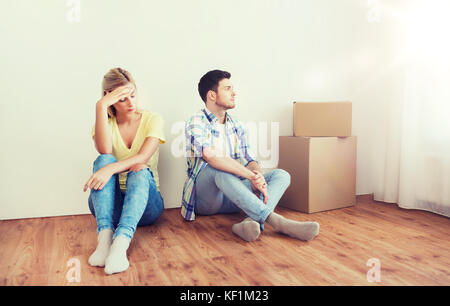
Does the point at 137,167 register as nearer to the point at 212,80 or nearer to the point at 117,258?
the point at 117,258

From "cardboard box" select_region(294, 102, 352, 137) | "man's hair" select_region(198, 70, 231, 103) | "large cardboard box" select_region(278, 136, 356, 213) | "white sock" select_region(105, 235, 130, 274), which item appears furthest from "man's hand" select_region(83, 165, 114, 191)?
"cardboard box" select_region(294, 102, 352, 137)

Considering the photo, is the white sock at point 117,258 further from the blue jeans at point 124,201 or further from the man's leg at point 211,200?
the man's leg at point 211,200

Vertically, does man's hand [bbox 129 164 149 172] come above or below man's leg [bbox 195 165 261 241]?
above

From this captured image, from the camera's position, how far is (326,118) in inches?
83.4

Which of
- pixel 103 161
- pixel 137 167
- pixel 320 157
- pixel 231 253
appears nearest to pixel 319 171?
pixel 320 157

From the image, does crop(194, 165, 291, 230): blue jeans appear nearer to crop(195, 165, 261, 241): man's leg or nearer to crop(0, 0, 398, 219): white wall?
crop(195, 165, 261, 241): man's leg

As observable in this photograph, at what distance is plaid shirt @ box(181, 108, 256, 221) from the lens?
1.78 metres

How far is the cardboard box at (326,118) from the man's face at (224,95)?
520 mm

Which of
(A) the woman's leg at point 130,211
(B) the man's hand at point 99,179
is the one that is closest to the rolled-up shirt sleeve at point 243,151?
(A) the woman's leg at point 130,211

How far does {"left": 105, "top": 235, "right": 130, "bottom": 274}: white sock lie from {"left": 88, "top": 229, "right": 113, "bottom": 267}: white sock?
0.14 feet

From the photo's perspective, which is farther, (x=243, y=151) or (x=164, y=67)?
(x=164, y=67)

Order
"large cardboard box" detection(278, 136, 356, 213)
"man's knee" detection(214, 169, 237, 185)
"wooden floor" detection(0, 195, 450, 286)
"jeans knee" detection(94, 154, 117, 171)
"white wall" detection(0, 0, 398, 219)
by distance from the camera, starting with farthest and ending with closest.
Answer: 1. "large cardboard box" detection(278, 136, 356, 213)
2. "white wall" detection(0, 0, 398, 219)
3. "man's knee" detection(214, 169, 237, 185)
4. "jeans knee" detection(94, 154, 117, 171)
5. "wooden floor" detection(0, 195, 450, 286)

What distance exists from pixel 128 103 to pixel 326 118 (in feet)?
3.85

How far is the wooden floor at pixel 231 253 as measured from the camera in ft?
3.73
